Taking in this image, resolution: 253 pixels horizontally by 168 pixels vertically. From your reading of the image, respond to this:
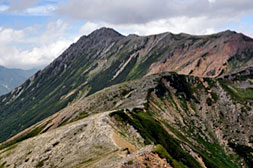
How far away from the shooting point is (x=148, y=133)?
11006 centimetres

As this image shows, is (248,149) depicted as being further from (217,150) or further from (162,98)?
(162,98)

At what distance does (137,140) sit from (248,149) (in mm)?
94746

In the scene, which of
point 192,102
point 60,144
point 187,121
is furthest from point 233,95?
point 60,144

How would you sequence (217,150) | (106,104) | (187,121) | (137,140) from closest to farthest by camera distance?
(137,140), (217,150), (187,121), (106,104)

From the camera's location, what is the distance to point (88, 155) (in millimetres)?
70312

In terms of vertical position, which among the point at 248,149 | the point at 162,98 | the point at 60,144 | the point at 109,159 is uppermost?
the point at 162,98

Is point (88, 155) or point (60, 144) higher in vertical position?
point (60, 144)

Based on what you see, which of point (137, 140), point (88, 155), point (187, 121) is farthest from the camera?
point (187, 121)

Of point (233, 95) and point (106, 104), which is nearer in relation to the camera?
point (106, 104)

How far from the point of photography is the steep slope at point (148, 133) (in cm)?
7094

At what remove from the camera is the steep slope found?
70.9m

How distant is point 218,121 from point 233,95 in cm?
3242

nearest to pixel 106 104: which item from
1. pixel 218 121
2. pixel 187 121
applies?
pixel 187 121

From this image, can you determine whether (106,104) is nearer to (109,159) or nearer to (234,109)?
(234,109)
